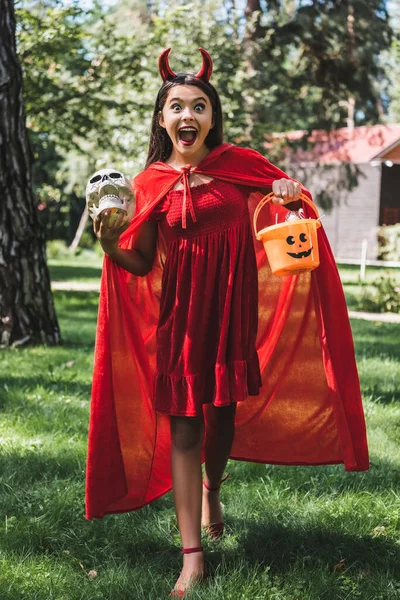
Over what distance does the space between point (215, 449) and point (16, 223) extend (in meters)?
4.29

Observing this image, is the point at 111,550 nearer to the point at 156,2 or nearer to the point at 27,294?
the point at 27,294

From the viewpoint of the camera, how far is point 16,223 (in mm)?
6992

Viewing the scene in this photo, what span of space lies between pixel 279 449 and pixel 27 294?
4010 millimetres

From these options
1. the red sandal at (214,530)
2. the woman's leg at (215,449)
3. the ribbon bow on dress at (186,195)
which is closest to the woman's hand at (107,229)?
the ribbon bow on dress at (186,195)

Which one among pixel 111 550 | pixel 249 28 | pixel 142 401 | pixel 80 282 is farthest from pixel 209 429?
pixel 249 28

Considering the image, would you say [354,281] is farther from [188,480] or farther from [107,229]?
[107,229]

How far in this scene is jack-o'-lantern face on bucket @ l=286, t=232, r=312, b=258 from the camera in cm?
285

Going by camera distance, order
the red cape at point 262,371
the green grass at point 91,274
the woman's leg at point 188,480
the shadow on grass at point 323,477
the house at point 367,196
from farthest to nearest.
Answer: the house at point 367,196, the green grass at point 91,274, the shadow on grass at point 323,477, the red cape at point 262,371, the woman's leg at point 188,480

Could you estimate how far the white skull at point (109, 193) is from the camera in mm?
2678

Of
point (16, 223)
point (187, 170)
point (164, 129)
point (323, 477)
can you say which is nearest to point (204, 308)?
point (187, 170)

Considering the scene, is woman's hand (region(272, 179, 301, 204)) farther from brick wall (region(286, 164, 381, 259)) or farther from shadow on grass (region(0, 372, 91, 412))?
brick wall (region(286, 164, 381, 259))

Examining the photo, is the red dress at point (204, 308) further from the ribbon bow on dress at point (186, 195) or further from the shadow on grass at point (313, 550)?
the shadow on grass at point (313, 550)

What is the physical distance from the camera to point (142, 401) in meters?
3.29

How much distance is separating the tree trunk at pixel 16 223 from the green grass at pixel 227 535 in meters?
2.35
